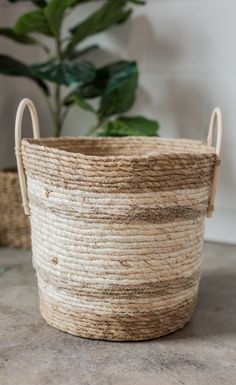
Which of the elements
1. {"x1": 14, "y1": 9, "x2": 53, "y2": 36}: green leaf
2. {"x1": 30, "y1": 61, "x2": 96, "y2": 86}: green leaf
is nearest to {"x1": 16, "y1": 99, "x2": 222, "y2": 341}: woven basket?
{"x1": 30, "y1": 61, "x2": 96, "y2": 86}: green leaf

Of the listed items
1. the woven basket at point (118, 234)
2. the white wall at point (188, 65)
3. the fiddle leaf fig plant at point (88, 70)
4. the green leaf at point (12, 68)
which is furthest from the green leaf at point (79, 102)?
the woven basket at point (118, 234)

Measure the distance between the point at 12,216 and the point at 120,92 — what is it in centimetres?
50

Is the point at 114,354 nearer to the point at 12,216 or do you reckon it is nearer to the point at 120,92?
the point at 12,216

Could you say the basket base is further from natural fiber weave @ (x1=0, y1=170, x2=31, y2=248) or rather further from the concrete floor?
natural fiber weave @ (x1=0, y1=170, x2=31, y2=248)

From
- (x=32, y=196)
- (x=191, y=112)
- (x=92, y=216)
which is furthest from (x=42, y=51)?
(x=92, y=216)

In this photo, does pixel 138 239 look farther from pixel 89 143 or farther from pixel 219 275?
pixel 219 275

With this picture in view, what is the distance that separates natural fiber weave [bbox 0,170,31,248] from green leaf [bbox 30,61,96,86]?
0.29 m

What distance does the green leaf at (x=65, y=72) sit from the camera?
120 centimetres

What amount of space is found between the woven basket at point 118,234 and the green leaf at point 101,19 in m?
0.57

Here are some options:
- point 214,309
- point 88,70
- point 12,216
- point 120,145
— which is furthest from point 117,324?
point 88,70

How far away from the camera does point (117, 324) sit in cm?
81

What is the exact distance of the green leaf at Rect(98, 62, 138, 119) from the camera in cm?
129

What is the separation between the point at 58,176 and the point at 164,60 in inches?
33.4

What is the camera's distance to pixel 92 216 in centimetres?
76
